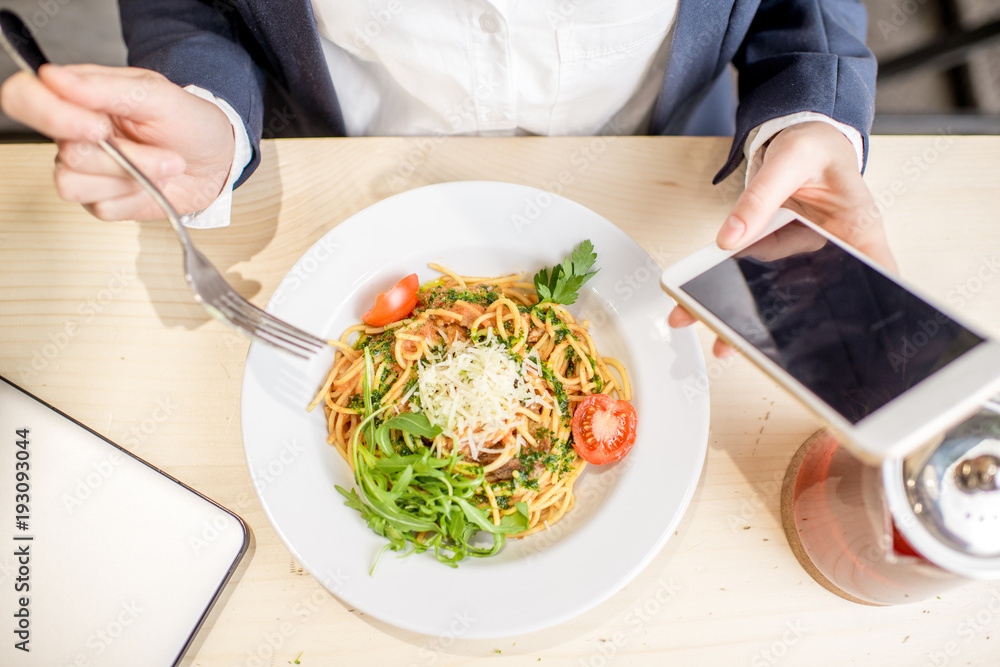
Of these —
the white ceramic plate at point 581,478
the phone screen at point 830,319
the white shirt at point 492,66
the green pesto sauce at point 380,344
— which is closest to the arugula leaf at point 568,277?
the white ceramic plate at point 581,478

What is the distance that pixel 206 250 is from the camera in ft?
5.05

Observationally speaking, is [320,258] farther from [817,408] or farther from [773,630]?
[773,630]

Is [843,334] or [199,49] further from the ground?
[199,49]

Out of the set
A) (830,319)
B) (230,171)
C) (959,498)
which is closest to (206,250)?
(230,171)

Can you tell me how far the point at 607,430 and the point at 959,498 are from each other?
657 mm

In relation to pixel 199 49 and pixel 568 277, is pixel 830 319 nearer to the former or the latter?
pixel 568 277

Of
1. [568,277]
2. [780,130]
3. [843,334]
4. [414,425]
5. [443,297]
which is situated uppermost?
[780,130]

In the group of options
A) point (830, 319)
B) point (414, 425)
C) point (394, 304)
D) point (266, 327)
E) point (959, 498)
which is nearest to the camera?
point (959, 498)

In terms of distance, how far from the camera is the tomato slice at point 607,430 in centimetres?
133

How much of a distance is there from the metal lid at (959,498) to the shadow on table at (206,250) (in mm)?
1538

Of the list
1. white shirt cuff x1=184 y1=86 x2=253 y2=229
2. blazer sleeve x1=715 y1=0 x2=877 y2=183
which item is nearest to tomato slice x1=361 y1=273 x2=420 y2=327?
white shirt cuff x1=184 y1=86 x2=253 y2=229

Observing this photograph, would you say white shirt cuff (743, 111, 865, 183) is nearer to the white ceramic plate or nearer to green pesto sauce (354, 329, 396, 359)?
the white ceramic plate

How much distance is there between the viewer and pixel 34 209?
1585 mm

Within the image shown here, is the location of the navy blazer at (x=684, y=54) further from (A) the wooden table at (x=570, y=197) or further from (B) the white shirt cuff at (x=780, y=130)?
(A) the wooden table at (x=570, y=197)
